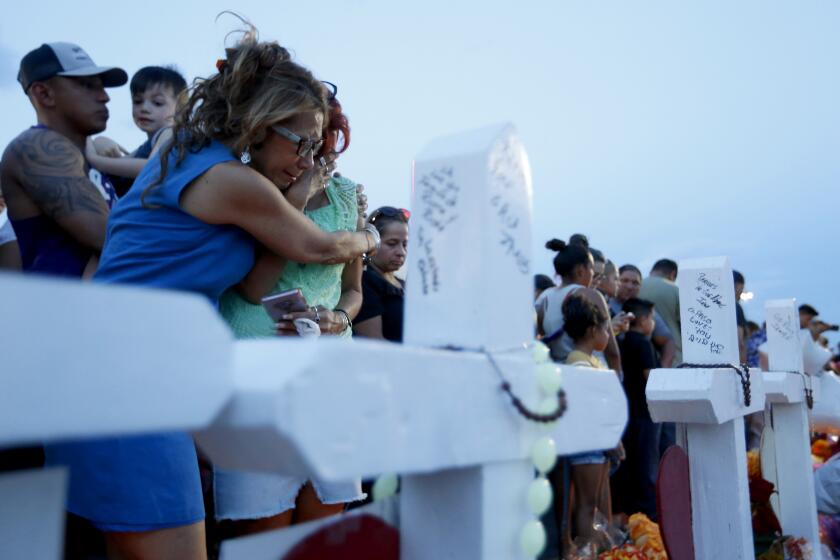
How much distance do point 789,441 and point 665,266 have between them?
3684 mm

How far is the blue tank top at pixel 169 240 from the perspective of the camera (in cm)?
151

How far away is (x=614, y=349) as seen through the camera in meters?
4.68

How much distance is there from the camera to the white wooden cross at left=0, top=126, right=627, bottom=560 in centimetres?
49

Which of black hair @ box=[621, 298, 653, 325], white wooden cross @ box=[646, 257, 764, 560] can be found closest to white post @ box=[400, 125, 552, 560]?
white wooden cross @ box=[646, 257, 764, 560]

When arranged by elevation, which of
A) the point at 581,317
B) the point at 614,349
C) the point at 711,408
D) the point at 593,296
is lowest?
the point at 711,408

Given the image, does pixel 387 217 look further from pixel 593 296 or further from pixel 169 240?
pixel 169 240

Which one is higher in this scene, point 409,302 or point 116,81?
point 116,81

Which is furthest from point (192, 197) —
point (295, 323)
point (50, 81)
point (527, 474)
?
point (50, 81)

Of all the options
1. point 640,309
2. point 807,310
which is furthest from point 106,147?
point 807,310

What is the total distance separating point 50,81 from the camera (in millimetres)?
2385

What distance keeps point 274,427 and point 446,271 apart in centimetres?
36

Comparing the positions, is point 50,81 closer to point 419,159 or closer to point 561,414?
point 419,159

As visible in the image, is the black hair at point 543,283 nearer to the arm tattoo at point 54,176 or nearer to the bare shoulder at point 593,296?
the bare shoulder at point 593,296

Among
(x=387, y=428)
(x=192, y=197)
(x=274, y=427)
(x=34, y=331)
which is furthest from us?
(x=192, y=197)
